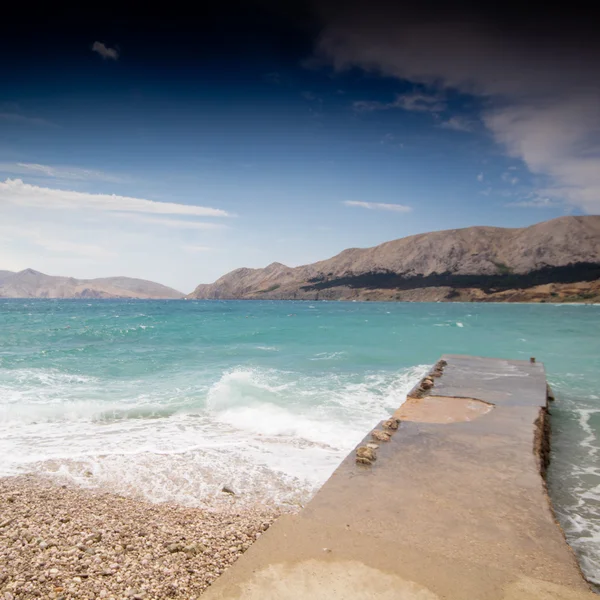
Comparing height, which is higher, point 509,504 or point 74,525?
point 509,504

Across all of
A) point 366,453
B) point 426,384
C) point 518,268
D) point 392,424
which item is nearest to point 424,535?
point 366,453

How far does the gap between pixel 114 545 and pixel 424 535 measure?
3.52m

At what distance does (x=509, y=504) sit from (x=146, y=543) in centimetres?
442

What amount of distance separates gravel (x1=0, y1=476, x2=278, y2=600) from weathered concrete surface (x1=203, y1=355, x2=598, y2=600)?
2.61 feet

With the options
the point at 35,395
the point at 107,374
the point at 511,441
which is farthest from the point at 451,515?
the point at 107,374

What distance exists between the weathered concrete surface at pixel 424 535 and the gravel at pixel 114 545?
2.61 ft

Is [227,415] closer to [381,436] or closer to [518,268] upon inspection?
[381,436]

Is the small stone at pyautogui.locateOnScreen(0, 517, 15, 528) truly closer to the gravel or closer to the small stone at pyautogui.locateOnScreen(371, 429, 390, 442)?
the gravel

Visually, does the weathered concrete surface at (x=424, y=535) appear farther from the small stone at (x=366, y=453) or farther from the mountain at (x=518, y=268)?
the mountain at (x=518, y=268)

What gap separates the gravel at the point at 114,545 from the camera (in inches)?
146

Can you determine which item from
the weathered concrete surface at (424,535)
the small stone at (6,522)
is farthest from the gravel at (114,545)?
the weathered concrete surface at (424,535)

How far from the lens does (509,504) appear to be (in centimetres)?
489

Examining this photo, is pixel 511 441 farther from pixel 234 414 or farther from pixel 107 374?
pixel 107 374

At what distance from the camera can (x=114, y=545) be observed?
4574mm
